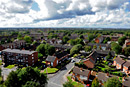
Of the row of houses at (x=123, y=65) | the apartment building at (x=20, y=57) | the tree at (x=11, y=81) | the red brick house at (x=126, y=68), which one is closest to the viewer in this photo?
the tree at (x=11, y=81)

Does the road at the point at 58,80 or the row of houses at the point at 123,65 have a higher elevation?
the row of houses at the point at 123,65

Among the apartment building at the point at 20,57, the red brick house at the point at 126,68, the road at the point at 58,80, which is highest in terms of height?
the apartment building at the point at 20,57

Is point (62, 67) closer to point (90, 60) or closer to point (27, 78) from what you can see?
point (90, 60)

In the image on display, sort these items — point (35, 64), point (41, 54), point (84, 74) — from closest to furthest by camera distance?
Result: point (84, 74) < point (35, 64) < point (41, 54)

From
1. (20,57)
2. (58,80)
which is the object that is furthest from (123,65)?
(20,57)

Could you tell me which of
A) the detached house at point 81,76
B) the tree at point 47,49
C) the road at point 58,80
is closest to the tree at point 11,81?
the road at point 58,80

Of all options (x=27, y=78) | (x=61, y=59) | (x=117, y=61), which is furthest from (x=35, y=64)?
(x=117, y=61)

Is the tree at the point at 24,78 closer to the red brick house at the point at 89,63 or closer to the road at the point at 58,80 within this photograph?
the road at the point at 58,80

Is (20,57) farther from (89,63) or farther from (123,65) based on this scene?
(123,65)
